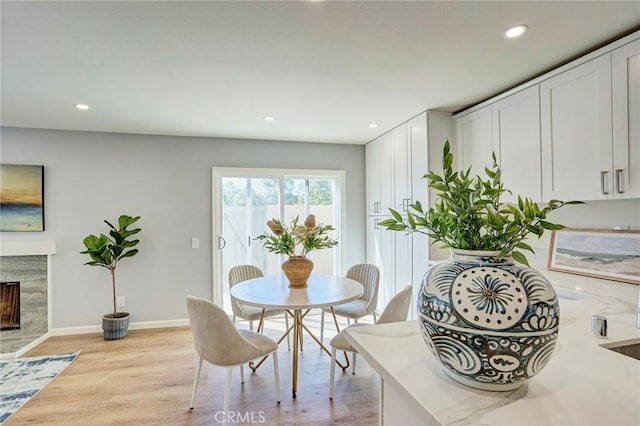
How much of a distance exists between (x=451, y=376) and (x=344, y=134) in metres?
3.53

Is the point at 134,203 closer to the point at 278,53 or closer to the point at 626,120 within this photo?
the point at 278,53

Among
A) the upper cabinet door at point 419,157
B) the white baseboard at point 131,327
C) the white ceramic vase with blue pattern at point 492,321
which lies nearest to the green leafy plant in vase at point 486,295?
the white ceramic vase with blue pattern at point 492,321

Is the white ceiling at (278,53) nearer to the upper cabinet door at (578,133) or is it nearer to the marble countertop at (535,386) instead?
the upper cabinet door at (578,133)

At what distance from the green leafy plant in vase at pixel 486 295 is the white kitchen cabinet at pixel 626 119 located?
1.58 metres

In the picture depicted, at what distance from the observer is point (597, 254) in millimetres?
2105

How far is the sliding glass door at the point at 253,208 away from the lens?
416cm

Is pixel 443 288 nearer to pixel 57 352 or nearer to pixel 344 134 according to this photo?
pixel 344 134

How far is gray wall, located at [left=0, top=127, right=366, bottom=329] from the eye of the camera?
145 inches

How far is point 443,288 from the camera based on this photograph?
2.44 feet

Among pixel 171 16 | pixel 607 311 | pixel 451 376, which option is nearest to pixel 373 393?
pixel 607 311

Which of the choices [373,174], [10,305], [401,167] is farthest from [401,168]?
[10,305]

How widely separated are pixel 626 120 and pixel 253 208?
3693 mm

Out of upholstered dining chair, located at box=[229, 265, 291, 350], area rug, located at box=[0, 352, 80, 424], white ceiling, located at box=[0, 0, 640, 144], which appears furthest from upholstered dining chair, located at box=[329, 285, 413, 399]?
area rug, located at box=[0, 352, 80, 424]

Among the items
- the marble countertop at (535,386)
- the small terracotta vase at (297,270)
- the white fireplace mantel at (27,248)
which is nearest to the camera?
the marble countertop at (535,386)
